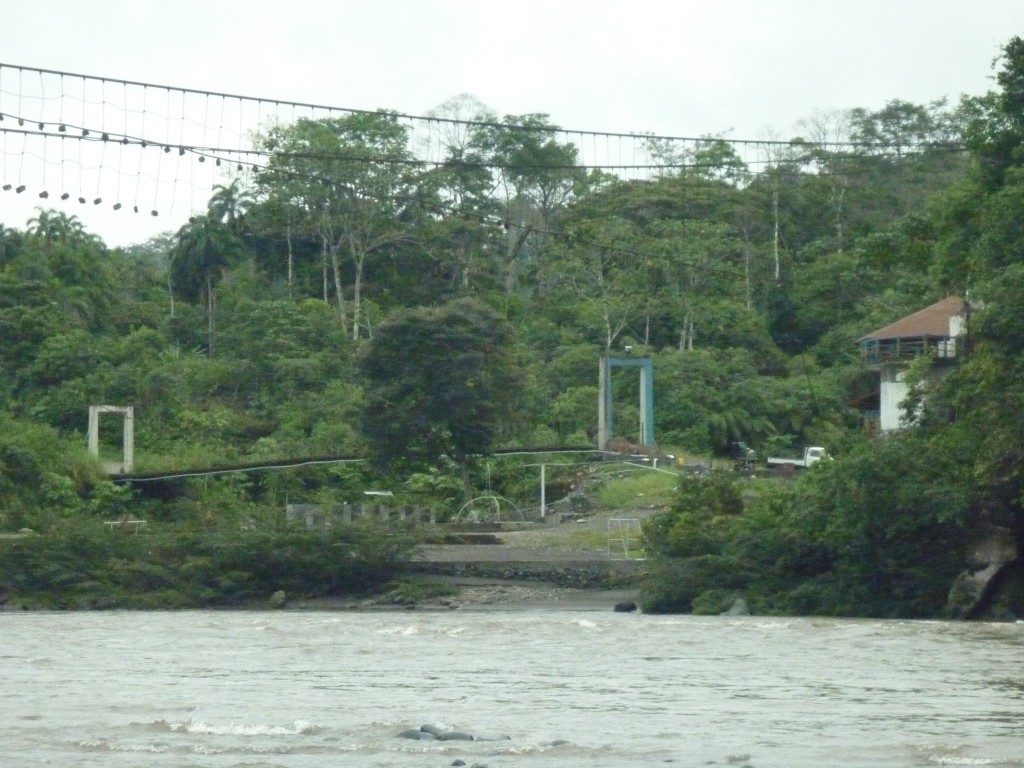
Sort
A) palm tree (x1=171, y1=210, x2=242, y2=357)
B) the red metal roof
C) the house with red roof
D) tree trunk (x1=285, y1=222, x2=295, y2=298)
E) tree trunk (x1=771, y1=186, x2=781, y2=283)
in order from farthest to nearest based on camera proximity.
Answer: tree trunk (x1=771, y1=186, x2=781, y2=283) < palm tree (x1=171, y1=210, x2=242, y2=357) < tree trunk (x1=285, y1=222, x2=295, y2=298) < the red metal roof < the house with red roof

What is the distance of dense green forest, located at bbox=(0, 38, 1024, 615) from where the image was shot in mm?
29328

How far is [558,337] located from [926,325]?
58.6 feet

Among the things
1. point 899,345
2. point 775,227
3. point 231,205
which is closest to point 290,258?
point 231,205

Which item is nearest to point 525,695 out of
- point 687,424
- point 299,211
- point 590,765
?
point 590,765

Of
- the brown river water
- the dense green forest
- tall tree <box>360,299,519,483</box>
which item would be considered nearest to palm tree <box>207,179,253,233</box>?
the dense green forest

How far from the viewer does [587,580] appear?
36125 mm

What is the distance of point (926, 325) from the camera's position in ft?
143

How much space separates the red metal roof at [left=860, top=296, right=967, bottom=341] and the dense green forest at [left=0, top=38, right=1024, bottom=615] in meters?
1.23

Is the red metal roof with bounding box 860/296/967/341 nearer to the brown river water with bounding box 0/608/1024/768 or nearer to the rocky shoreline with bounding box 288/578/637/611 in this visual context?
the rocky shoreline with bounding box 288/578/637/611

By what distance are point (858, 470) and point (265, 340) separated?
3069 cm

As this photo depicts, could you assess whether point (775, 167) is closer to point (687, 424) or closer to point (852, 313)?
point (852, 313)

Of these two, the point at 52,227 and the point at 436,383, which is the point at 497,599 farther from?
the point at 52,227

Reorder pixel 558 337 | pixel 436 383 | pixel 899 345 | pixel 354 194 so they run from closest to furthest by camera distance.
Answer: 1. pixel 436 383
2. pixel 899 345
3. pixel 354 194
4. pixel 558 337

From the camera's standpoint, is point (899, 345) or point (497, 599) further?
point (899, 345)
